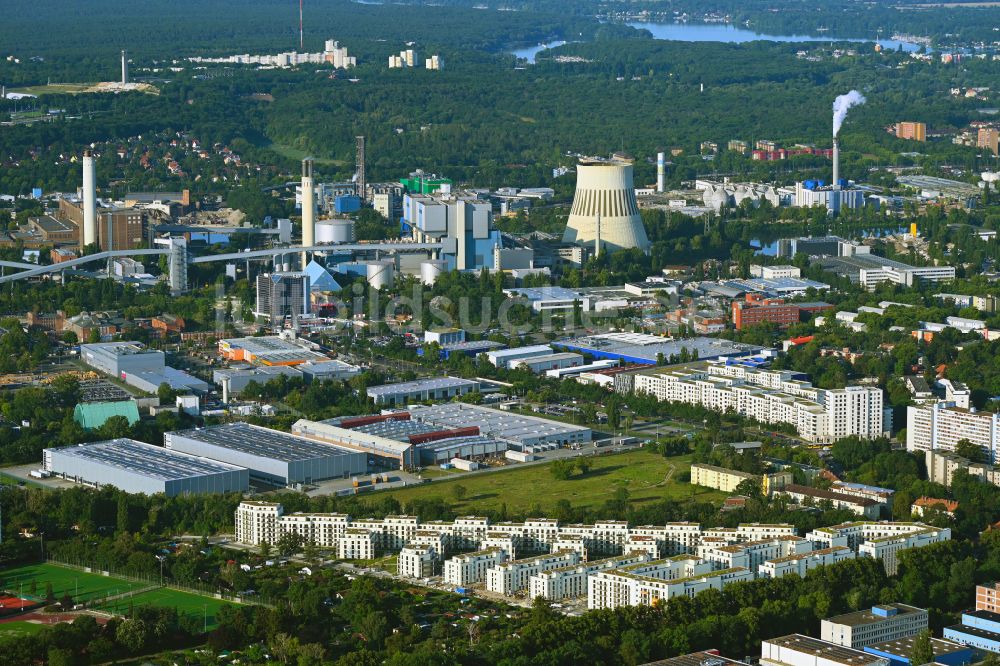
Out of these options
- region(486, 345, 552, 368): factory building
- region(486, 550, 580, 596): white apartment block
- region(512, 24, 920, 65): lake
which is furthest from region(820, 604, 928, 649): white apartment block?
region(512, 24, 920, 65): lake

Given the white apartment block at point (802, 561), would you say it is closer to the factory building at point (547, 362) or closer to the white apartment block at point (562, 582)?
the white apartment block at point (562, 582)

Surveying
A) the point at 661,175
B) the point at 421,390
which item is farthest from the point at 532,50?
the point at 421,390

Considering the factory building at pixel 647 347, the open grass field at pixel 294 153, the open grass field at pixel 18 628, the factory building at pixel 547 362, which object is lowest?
the open grass field at pixel 18 628

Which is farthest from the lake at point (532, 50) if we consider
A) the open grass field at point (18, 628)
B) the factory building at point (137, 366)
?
the open grass field at point (18, 628)

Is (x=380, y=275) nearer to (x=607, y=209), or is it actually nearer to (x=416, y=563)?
(x=607, y=209)

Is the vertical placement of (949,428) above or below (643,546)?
above

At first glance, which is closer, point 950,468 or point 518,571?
point 518,571

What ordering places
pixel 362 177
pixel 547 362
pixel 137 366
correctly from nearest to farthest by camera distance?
pixel 137 366 < pixel 547 362 < pixel 362 177
